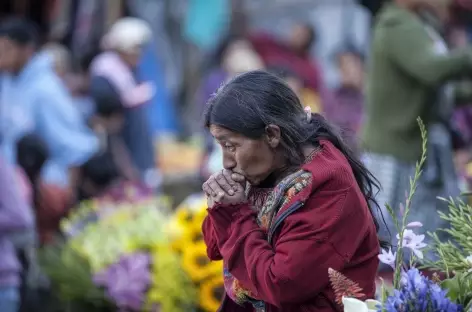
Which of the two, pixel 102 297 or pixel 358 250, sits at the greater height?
pixel 358 250

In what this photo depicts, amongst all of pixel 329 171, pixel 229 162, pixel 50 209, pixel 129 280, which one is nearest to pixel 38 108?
pixel 50 209

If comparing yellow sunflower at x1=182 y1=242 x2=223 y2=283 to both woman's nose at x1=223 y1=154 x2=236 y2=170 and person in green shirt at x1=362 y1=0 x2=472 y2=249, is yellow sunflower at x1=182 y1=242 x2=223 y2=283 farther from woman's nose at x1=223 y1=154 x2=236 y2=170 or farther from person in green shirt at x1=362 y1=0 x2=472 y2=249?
woman's nose at x1=223 y1=154 x2=236 y2=170

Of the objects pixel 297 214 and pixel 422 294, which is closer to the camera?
pixel 422 294

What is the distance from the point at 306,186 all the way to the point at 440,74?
2.43 meters

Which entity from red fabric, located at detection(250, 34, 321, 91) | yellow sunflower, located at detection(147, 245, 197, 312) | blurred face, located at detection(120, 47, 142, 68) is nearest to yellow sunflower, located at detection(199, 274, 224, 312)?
yellow sunflower, located at detection(147, 245, 197, 312)

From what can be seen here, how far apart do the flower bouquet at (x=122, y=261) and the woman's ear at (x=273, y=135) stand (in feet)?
7.94

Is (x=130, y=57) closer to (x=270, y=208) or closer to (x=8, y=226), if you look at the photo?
(x=8, y=226)

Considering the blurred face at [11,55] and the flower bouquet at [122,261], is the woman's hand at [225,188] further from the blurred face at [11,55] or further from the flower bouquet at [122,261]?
the blurred face at [11,55]

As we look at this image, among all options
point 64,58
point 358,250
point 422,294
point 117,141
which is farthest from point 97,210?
point 64,58

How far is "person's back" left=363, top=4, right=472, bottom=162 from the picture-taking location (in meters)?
5.55

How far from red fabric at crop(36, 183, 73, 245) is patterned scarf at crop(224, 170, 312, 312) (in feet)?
14.0

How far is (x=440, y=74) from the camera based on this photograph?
5.40 meters

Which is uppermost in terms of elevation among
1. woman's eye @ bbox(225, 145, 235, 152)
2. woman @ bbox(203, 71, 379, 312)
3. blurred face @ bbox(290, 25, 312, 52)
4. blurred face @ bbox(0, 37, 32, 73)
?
woman's eye @ bbox(225, 145, 235, 152)

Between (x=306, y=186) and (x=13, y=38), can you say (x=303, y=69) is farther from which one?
(x=306, y=186)
